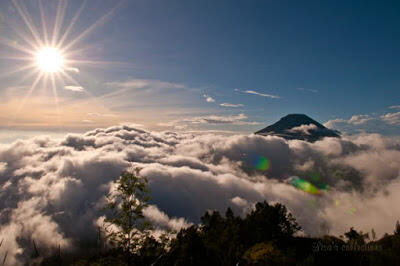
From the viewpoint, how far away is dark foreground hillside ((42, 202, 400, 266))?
21.7 meters

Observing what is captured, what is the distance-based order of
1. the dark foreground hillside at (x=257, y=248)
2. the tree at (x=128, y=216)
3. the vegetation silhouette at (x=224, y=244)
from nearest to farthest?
the tree at (x=128, y=216) → the vegetation silhouette at (x=224, y=244) → the dark foreground hillside at (x=257, y=248)

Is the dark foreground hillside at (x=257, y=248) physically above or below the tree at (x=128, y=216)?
below

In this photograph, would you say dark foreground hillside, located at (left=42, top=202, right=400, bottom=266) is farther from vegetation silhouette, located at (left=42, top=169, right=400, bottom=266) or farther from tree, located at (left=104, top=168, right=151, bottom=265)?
tree, located at (left=104, top=168, right=151, bottom=265)

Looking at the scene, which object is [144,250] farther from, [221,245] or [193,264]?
[193,264]

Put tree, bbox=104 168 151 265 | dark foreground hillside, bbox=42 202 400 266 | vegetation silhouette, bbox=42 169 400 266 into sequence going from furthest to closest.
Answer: dark foreground hillside, bbox=42 202 400 266, vegetation silhouette, bbox=42 169 400 266, tree, bbox=104 168 151 265

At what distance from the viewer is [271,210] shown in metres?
74.8

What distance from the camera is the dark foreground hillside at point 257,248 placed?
71.1ft

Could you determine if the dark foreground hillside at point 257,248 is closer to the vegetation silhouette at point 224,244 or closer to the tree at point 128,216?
the vegetation silhouette at point 224,244

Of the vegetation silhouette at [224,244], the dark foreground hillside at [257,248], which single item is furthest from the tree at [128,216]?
the dark foreground hillside at [257,248]

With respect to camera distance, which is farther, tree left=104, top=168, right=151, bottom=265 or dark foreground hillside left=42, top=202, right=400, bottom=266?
dark foreground hillside left=42, top=202, right=400, bottom=266

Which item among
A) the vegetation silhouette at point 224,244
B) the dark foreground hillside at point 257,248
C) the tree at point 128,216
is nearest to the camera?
the tree at point 128,216

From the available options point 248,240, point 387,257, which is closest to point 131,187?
point 387,257

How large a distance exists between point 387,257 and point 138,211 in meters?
31.3

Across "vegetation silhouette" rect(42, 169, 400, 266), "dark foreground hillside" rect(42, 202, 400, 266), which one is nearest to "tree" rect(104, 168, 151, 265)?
"vegetation silhouette" rect(42, 169, 400, 266)
